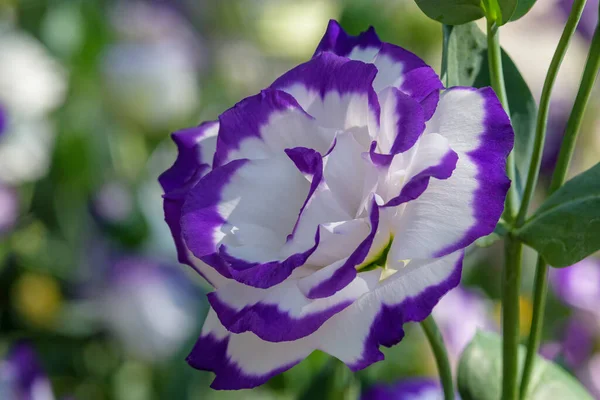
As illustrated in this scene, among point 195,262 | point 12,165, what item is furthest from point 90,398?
point 195,262

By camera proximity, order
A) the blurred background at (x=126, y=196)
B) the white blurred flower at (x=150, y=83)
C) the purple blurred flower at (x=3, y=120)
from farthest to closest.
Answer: the white blurred flower at (x=150, y=83) < the purple blurred flower at (x=3, y=120) < the blurred background at (x=126, y=196)

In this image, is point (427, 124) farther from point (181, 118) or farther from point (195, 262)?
point (181, 118)

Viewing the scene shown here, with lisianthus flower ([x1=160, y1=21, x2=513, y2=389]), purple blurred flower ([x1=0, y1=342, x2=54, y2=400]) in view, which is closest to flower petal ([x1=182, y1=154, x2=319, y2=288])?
lisianthus flower ([x1=160, y1=21, x2=513, y2=389])

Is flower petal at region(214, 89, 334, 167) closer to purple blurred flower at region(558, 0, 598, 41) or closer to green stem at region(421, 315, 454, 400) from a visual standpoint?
green stem at region(421, 315, 454, 400)

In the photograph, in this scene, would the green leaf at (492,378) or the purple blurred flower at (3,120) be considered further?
the purple blurred flower at (3,120)

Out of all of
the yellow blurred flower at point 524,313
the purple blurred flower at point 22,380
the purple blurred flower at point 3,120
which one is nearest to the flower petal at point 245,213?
the purple blurred flower at point 22,380

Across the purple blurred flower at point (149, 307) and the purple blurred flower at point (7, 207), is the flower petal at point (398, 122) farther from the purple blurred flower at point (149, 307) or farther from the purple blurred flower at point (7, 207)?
the purple blurred flower at point (7, 207)
